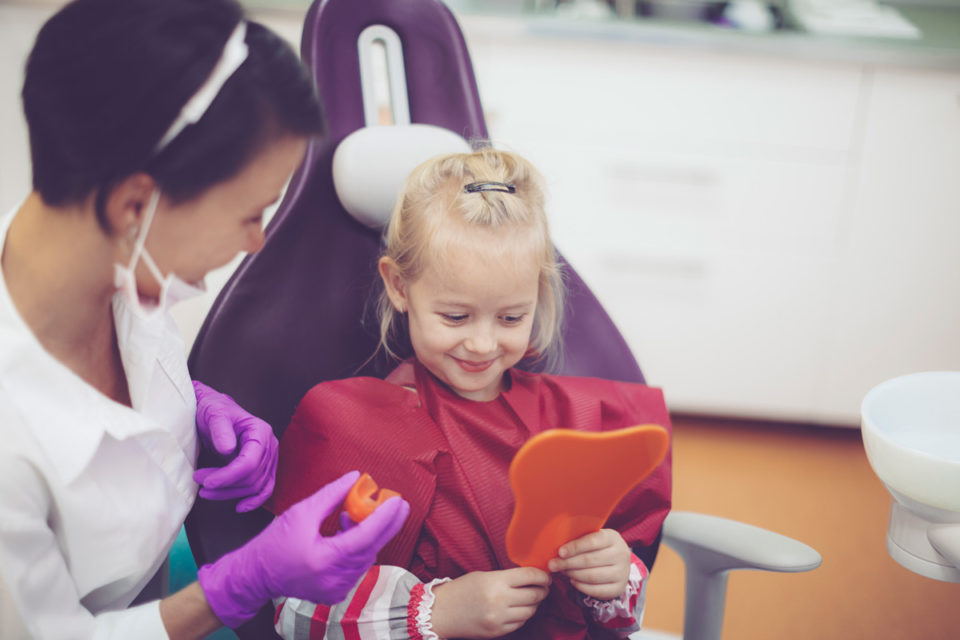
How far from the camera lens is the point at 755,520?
1694 millimetres

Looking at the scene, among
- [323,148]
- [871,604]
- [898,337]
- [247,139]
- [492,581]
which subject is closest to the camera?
[247,139]

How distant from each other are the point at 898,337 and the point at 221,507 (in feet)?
5.65

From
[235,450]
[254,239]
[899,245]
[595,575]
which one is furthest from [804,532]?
[254,239]

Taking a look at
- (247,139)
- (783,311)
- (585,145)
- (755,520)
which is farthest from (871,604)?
(247,139)

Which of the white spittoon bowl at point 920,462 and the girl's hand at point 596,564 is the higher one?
the white spittoon bowl at point 920,462

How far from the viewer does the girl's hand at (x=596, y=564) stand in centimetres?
71

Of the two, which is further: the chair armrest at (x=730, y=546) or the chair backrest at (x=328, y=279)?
the chair backrest at (x=328, y=279)

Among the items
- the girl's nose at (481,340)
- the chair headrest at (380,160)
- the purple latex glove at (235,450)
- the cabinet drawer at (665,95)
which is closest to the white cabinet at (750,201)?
the cabinet drawer at (665,95)

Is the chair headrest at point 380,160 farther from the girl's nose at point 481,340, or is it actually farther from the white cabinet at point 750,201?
the white cabinet at point 750,201

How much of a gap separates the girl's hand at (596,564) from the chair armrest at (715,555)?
9 centimetres

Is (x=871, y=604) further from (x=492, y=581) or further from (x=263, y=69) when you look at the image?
(x=263, y=69)

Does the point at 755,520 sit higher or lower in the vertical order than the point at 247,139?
lower

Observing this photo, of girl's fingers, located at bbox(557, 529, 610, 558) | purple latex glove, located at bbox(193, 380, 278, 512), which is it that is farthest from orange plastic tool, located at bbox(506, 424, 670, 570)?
purple latex glove, located at bbox(193, 380, 278, 512)

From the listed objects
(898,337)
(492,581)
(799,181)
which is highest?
(799,181)
